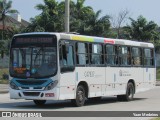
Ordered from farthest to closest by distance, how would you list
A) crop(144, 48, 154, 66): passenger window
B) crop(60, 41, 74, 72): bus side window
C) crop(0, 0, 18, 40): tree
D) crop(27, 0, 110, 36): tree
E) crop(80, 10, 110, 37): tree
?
crop(0, 0, 18, 40): tree, crop(80, 10, 110, 37): tree, crop(27, 0, 110, 36): tree, crop(144, 48, 154, 66): passenger window, crop(60, 41, 74, 72): bus side window

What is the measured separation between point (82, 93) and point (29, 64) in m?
2.58

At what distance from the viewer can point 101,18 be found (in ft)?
222

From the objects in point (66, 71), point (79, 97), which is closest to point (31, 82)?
point (66, 71)

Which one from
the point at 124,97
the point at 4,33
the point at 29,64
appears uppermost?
the point at 4,33

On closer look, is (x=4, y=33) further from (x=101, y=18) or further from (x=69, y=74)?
(x=69, y=74)

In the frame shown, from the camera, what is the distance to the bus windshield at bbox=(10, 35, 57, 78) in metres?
18.5

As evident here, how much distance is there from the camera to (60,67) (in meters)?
18.5

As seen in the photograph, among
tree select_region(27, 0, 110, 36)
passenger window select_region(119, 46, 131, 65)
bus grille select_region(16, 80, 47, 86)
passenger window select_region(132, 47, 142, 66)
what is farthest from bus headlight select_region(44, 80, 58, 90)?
tree select_region(27, 0, 110, 36)

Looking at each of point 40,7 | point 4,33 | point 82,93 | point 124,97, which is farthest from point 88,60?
point 4,33

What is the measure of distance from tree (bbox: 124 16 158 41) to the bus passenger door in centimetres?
5634

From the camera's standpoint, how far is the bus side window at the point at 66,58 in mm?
18688

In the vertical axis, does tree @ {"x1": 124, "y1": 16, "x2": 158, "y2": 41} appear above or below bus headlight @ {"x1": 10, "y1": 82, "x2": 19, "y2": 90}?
above

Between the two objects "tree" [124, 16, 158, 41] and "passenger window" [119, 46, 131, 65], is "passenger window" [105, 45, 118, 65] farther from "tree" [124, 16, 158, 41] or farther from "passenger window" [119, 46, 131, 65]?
"tree" [124, 16, 158, 41]

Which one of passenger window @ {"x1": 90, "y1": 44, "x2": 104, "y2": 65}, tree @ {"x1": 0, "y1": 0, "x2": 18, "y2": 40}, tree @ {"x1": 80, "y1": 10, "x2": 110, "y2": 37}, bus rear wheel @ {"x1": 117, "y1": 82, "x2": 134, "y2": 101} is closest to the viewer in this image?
passenger window @ {"x1": 90, "y1": 44, "x2": 104, "y2": 65}
